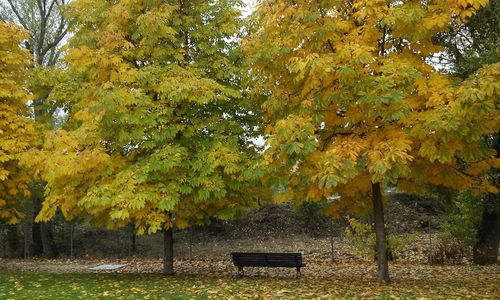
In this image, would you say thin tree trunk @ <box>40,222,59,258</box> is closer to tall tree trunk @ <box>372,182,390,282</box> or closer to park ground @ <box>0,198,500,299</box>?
→ park ground @ <box>0,198,500,299</box>

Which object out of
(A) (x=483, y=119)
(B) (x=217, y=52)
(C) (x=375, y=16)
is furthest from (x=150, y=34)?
(A) (x=483, y=119)

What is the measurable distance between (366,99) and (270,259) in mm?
6125

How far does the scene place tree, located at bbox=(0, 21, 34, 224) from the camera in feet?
44.4

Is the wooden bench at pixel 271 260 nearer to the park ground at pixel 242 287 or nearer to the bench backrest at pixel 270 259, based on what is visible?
the bench backrest at pixel 270 259

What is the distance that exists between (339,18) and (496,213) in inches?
392

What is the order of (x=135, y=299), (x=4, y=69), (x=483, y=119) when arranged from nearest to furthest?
(x=483, y=119) → (x=135, y=299) → (x=4, y=69)

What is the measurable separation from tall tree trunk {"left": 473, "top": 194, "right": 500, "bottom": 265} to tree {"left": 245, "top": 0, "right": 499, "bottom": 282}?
6239 mm

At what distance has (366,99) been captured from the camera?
8.57 meters

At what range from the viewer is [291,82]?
10.9 m

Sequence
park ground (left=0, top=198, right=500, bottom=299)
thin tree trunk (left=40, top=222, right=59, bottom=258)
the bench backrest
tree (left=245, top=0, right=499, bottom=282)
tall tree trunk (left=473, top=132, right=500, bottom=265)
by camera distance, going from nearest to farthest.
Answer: tree (left=245, top=0, right=499, bottom=282) < park ground (left=0, top=198, right=500, bottom=299) < the bench backrest < tall tree trunk (left=473, top=132, right=500, bottom=265) < thin tree trunk (left=40, top=222, right=59, bottom=258)

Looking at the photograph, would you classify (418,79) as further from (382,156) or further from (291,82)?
(291,82)

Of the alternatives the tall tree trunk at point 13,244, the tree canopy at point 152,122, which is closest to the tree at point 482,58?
the tree canopy at point 152,122

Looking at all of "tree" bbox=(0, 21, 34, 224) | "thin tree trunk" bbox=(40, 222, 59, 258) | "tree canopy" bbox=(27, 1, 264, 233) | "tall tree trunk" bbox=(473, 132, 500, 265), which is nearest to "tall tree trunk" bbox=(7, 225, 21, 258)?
"thin tree trunk" bbox=(40, 222, 59, 258)

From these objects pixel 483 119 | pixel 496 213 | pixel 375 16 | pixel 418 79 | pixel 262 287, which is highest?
pixel 375 16
